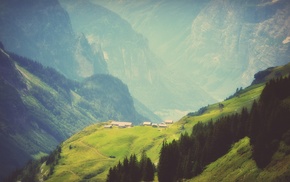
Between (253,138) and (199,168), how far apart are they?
24719 mm

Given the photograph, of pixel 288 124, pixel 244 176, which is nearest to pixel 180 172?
pixel 244 176

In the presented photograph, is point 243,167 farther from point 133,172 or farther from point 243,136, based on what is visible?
point 133,172

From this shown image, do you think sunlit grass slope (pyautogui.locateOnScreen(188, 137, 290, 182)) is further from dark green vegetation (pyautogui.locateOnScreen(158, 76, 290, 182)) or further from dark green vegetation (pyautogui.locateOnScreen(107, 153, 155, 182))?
dark green vegetation (pyautogui.locateOnScreen(107, 153, 155, 182))

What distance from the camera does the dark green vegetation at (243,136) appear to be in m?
104

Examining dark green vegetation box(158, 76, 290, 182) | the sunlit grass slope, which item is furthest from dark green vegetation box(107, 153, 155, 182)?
the sunlit grass slope

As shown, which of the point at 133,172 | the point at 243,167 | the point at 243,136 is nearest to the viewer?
the point at 243,167

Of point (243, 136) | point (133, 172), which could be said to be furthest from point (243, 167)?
point (133, 172)

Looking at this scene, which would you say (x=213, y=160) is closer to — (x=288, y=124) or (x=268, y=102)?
(x=268, y=102)

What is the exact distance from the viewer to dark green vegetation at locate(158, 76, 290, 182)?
4087 inches

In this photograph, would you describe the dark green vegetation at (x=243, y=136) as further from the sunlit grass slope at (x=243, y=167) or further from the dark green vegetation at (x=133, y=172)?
the dark green vegetation at (x=133, y=172)

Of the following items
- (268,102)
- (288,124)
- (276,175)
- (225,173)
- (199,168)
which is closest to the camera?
(276,175)

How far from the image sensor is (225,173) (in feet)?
378

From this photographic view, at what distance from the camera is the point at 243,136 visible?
135375 millimetres

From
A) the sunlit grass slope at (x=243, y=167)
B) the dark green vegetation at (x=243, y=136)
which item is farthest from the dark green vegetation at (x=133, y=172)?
the sunlit grass slope at (x=243, y=167)
